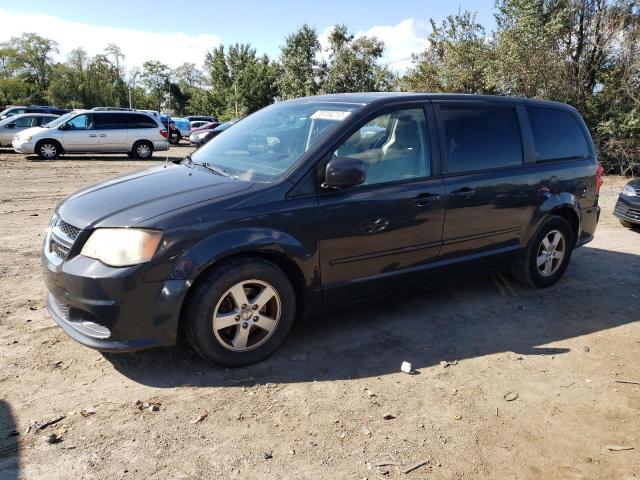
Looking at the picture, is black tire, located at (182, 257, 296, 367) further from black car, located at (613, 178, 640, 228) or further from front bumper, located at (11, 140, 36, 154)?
front bumper, located at (11, 140, 36, 154)

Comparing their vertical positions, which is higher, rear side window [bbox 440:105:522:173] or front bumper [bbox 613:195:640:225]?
Answer: rear side window [bbox 440:105:522:173]

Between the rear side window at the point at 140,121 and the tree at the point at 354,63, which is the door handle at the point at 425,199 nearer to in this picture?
the rear side window at the point at 140,121

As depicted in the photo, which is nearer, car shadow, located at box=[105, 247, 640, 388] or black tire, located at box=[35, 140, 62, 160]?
car shadow, located at box=[105, 247, 640, 388]

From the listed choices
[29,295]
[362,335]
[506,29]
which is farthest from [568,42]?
[29,295]

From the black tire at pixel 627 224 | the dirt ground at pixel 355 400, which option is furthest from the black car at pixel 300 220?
the black tire at pixel 627 224

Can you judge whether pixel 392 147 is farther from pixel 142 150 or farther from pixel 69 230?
pixel 142 150

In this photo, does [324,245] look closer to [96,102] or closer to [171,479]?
[171,479]

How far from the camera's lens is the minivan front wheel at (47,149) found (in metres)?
17.1

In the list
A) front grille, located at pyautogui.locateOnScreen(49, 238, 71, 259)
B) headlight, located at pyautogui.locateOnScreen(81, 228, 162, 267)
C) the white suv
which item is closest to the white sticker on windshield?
headlight, located at pyautogui.locateOnScreen(81, 228, 162, 267)

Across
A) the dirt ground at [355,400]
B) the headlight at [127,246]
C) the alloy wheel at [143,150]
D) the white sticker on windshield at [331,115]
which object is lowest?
the dirt ground at [355,400]

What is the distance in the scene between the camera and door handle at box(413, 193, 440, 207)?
4043mm

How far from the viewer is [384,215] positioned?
3865mm

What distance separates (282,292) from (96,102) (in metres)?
69.7

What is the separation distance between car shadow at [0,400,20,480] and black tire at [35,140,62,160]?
1627 centimetres
